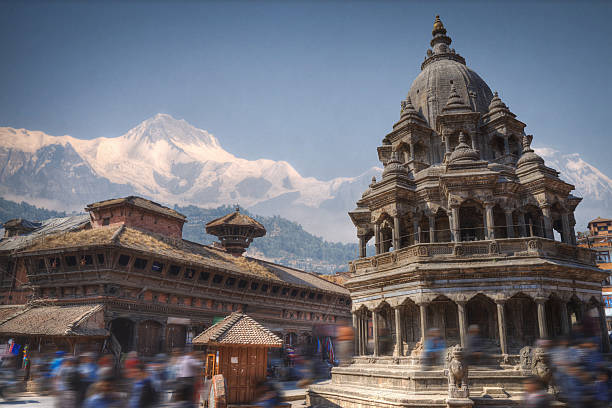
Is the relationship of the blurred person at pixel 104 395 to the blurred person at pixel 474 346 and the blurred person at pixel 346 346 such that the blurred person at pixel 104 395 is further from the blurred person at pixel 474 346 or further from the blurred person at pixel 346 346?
the blurred person at pixel 346 346

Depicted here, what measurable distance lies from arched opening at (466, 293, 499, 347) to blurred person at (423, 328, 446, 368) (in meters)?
2.24

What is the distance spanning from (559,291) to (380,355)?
8488 mm

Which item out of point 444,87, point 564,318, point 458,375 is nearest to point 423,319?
point 458,375

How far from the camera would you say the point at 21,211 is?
162250 mm

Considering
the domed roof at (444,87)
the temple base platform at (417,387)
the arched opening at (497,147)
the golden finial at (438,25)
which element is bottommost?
the temple base platform at (417,387)

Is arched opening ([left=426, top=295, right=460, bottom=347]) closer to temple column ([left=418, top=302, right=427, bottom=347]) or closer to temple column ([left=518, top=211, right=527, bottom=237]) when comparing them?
temple column ([left=418, top=302, right=427, bottom=347])

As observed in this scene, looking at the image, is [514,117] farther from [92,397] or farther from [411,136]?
[92,397]

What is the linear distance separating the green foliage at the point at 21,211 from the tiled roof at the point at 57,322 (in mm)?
141291

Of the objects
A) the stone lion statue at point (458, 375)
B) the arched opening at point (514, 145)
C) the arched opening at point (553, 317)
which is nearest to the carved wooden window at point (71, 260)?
the stone lion statue at point (458, 375)

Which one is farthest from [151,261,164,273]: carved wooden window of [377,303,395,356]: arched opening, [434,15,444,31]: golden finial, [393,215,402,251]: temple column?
[434,15,444,31]: golden finial

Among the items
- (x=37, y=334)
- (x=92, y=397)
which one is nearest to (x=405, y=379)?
(x=92, y=397)

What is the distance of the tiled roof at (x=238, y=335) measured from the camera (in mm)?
16172

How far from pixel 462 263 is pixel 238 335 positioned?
391 inches

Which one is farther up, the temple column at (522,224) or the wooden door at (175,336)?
the temple column at (522,224)
